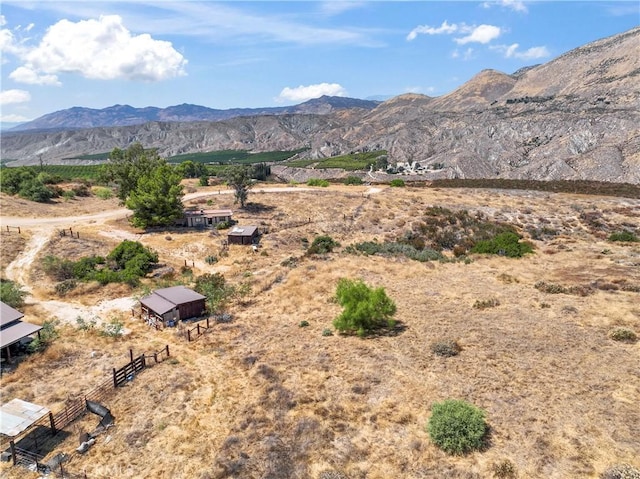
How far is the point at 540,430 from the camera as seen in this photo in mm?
16688

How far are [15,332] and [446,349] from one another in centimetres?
2558

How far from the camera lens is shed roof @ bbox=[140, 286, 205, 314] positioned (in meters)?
28.9

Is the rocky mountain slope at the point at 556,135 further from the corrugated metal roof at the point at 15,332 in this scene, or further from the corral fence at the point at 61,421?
the corrugated metal roof at the point at 15,332

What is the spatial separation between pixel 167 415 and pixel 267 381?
16.6 ft

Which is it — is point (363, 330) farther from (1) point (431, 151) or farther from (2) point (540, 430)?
(1) point (431, 151)

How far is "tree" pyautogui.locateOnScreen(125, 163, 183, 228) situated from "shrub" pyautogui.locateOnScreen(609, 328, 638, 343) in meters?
46.2

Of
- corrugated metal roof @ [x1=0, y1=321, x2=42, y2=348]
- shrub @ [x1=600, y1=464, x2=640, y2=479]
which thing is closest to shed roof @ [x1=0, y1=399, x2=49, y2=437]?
corrugated metal roof @ [x1=0, y1=321, x2=42, y2=348]

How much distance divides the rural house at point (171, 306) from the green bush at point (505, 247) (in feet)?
105

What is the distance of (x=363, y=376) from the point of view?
846 inches

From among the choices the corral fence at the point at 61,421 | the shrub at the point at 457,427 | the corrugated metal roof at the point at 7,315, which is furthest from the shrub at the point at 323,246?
the shrub at the point at 457,427

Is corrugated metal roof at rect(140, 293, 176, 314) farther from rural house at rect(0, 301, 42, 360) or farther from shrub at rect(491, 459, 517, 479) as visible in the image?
shrub at rect(491, 459, 517, 479)

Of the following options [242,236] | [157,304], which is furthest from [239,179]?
[157,304]

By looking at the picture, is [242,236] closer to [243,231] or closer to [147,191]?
[243,231]

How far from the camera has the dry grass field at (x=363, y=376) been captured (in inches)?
630
